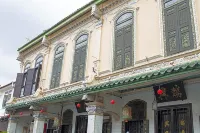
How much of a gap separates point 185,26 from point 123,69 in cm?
273

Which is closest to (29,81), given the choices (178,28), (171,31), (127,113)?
(127,113)

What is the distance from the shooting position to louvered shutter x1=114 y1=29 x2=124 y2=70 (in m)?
9.48

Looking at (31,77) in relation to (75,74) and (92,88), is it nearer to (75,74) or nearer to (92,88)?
(75,74)

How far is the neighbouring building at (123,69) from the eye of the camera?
7.38m

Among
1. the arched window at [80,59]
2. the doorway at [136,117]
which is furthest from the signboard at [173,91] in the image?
the arched window at [80,59]

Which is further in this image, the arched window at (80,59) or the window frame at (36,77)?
the window frame at (36,77)

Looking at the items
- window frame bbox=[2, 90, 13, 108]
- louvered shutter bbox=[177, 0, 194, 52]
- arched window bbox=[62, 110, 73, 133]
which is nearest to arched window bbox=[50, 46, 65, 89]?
arched window bbox=[62, 110, 73, 133]

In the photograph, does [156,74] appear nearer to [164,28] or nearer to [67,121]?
[164,28]

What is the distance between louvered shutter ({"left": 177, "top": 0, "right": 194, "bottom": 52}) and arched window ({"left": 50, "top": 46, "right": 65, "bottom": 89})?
6.97m

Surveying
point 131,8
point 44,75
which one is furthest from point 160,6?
point 44,75

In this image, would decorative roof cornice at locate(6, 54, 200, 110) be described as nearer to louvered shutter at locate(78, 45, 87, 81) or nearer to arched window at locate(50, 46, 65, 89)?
louvered shutter at locate(78, 45, 87, 81)

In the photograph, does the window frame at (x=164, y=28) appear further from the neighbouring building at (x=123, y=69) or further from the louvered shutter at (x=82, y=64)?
the louvered shutter at (x=82, y=64)

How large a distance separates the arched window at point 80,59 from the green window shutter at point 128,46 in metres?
2.54

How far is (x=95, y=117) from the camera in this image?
867 cm
